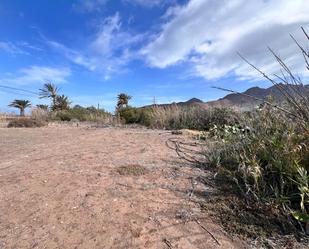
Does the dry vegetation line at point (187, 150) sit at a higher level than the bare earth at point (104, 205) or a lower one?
higher

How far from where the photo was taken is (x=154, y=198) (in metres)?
3.46

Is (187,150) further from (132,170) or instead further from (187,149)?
(132,170)

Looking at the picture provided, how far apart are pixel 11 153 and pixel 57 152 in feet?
3.18

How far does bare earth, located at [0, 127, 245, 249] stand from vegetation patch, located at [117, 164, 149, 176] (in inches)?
1.9

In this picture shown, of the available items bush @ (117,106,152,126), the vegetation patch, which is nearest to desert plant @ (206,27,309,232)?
the vegetation patch

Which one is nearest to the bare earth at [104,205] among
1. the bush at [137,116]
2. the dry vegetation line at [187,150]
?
the dry vegetation line at [187,150]

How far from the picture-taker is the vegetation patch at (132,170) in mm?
4243

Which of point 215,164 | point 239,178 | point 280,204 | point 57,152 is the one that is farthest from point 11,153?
point 280,204

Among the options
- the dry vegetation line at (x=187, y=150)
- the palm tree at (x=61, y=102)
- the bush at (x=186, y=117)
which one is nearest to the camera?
the dry vegetation line at (x=187, y=150)

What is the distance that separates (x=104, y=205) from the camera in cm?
333

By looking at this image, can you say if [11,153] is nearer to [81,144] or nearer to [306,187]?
[81,144]

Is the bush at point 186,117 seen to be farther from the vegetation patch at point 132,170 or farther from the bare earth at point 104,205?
the vegetation patch at point 132,170

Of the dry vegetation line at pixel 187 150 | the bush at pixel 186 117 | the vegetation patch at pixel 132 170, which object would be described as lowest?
the vegetation patch at pixel 132 170

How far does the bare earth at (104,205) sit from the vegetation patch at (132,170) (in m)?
0.05
